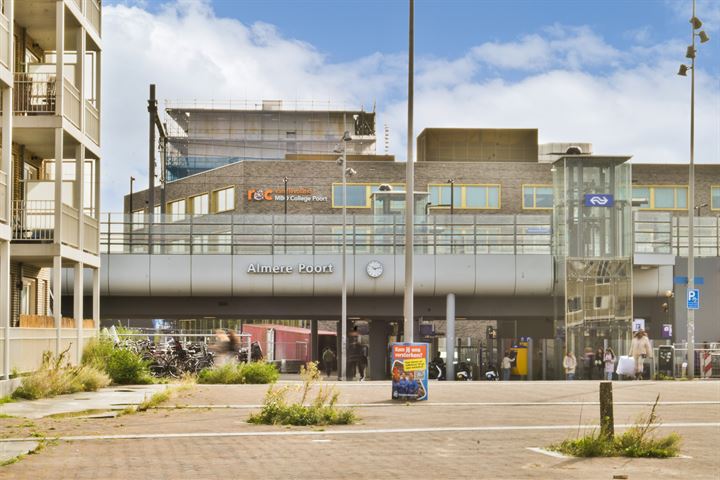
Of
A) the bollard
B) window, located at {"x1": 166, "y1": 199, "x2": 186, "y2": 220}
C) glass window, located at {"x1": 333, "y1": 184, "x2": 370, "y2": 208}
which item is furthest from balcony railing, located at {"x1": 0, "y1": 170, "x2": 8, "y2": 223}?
window, located at {"x1": 166, "y1": 199, "x2": 186, "y2": 220}

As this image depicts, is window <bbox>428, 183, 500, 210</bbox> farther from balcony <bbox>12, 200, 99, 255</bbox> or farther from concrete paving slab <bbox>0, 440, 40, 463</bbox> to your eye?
concrete paving slab <bbox>0, 440, 40, 463</bbox>

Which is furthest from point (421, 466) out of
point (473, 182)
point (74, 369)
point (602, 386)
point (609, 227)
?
point (473, 182)

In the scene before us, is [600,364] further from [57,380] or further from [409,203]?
[57,380]

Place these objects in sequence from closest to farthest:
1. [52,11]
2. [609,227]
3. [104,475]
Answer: [104,475] < [52,11] < [609,227]

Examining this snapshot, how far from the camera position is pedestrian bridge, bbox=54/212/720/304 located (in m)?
49.0

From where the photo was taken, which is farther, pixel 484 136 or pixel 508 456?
pixel 484 136

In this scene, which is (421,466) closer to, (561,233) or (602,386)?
(602,386)

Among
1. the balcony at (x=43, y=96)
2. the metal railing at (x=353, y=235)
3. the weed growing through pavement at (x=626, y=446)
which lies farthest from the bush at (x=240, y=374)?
the weed growing through pavement at (x=626, y=446)

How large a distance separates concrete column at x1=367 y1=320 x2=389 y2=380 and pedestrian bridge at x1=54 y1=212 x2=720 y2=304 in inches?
278

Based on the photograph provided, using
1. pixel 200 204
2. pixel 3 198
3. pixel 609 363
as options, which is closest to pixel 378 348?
pixel 609 363

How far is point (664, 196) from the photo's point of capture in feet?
283

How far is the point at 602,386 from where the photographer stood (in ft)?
47.8

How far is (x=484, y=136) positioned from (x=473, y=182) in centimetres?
947

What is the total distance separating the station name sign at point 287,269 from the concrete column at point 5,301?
23907 millimetres
